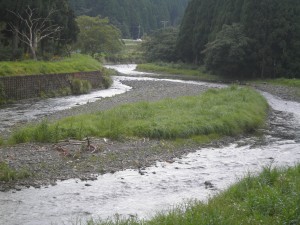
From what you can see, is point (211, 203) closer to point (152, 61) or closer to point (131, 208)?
point (131, 208)

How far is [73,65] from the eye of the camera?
43.2 meters

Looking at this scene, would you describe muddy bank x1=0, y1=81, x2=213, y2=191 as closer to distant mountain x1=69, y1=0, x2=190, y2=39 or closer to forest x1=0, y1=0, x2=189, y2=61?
forest x1=0, y1=0, x2=189, y2=61

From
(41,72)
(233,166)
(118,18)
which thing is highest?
(118,18)

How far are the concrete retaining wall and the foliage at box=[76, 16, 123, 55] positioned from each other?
34.8 metres

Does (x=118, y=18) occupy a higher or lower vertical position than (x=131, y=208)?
higher

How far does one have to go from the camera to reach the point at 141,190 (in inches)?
508

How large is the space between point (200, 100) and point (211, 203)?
18646 millimetres

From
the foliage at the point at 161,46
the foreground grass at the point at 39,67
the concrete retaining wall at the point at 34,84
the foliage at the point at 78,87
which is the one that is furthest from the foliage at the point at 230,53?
the foliage at the point at 161,46

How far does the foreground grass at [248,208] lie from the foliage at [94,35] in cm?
6704

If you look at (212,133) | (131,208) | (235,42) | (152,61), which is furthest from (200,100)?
(152,61)

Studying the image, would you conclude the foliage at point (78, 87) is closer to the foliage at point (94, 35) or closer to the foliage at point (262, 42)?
the foliage at point (262, 42)

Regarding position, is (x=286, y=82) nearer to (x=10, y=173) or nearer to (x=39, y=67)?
(x=39, y=67)

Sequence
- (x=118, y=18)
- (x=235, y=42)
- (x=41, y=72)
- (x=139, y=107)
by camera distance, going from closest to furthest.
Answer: (x=139, y=107), (x=41, y=72), (x=235, y=42), (x=118, y=18)

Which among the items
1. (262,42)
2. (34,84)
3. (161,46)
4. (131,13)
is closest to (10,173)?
(34,84)
